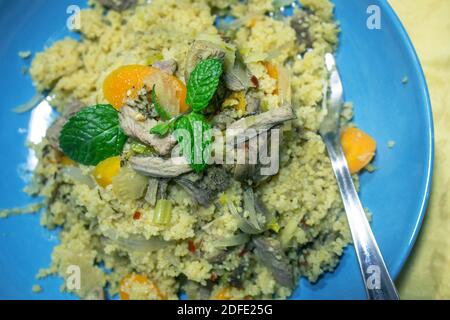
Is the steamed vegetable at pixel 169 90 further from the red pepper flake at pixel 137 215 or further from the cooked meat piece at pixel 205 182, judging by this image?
the red pepper flake at pixel 137 215

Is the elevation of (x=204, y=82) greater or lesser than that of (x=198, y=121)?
greater

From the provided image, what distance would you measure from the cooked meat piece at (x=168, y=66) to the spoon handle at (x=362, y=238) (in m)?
0.89

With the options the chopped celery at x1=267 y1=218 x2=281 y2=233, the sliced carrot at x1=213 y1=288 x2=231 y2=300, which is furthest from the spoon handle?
the sliced carrot at x1=213 y1=288 x2=231 y2=300

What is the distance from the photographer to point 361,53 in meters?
2.92

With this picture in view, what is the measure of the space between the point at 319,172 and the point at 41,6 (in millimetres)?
1865

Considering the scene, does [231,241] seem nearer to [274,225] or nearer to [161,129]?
[274,225]

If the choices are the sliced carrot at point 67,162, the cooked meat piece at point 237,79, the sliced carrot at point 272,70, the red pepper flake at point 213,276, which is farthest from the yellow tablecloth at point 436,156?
the sliced carrot at point 67,162

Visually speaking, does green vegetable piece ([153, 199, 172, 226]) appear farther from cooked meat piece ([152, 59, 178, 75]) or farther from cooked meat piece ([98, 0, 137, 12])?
cooked meat piece ([98, 0, 137, 12])

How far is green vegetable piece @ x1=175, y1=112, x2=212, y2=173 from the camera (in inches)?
94.7

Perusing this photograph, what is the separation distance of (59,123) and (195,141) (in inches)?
36.4

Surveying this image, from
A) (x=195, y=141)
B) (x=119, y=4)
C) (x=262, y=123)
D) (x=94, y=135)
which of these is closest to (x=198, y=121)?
(x=195, y=141)

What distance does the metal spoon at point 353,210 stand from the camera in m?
2.46

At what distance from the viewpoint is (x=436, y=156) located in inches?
117

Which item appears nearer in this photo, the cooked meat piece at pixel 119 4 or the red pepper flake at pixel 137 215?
the red pepper flake at pixel 137 215
